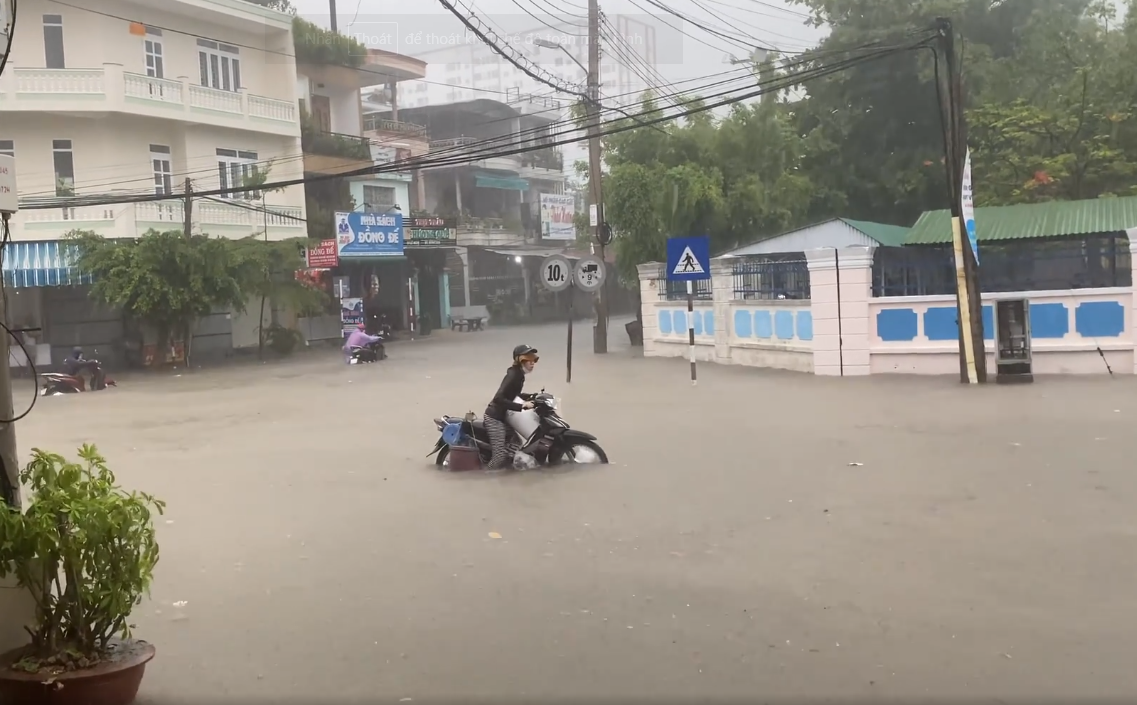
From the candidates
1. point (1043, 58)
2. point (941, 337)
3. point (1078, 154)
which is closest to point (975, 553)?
point (941, 337)

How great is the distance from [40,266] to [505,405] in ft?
63.3

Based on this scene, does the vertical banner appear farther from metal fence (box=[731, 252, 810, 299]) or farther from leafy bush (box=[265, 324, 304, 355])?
leafy bush (box=[265, 324, 304, 355])

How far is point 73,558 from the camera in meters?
4.05

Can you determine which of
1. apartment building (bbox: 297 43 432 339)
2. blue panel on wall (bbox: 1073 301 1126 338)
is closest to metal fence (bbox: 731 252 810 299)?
blue panel on wall (bbox: 1073 301 1126 338)

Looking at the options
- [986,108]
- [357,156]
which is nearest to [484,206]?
[357,156]

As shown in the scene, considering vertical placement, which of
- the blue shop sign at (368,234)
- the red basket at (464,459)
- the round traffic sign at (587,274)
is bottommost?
the red basket at (464,459)

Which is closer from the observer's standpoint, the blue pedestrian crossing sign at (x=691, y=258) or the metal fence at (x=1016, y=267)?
the blue pedestrian crossing sign at (x=691, y=258)

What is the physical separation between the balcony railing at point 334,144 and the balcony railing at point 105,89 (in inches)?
222

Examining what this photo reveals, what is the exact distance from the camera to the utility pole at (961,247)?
14.8m

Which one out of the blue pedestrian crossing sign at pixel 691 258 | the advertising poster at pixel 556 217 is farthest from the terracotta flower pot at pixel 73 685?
the advertising poster at pixel 556 217

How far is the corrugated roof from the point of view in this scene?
18.4m

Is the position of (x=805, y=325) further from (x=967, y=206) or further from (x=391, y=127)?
(x=391, y=127)

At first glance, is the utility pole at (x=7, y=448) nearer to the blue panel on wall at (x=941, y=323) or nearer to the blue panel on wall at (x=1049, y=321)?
the blue panel on wall at (x=941, y=323)

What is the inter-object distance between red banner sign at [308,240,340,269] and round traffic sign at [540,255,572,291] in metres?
14.3
